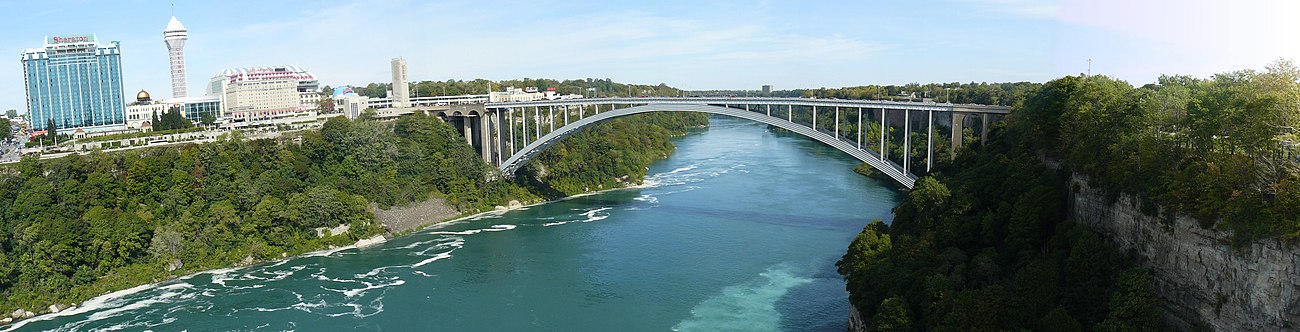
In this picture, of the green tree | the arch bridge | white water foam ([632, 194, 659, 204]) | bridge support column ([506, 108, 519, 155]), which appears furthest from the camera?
bridge support column ([506, 108, 519, 155])

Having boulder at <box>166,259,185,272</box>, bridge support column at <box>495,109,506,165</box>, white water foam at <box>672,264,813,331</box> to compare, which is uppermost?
bridge support column at <box>495,109,506,165</box>

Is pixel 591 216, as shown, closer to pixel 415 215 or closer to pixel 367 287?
pixel 415 215

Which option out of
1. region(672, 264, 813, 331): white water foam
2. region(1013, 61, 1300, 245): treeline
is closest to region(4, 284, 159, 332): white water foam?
region(672, 264, 813, 331): white water foam

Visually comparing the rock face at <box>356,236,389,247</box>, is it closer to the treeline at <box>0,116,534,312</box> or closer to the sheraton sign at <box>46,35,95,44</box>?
the treeline at <box>0,116,534,312</box>

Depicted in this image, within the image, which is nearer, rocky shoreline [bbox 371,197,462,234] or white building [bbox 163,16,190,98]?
rocky shoreline [bbox 371,197,462,234]

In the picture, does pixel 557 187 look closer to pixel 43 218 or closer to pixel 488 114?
pixel 488 114

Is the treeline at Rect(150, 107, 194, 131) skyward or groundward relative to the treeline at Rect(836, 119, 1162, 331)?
skyward

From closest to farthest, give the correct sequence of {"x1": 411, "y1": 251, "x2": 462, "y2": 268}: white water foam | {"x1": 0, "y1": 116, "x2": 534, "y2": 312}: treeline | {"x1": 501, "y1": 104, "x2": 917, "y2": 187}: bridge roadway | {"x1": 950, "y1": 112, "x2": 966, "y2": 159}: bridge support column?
{"x1": 0, "y1": 116, "x2": 534, "y2": 312}: treeline → {"x1": 950, "y1": 112, "x2": 966, "y2": 159}: bridge support column → {"x1": 411, "y1": 251, "x2": 462, "y2": 268}: white water foam → {"x1": 501, "y1": 104, "x2": 917, "y2": 187}: bridge roadway

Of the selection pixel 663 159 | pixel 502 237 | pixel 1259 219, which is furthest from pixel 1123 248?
pixel 663 159

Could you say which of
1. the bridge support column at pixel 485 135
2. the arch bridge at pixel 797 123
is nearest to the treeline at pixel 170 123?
the arch bridge at pixel 797 123

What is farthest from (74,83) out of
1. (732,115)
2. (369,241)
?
(732,115)
